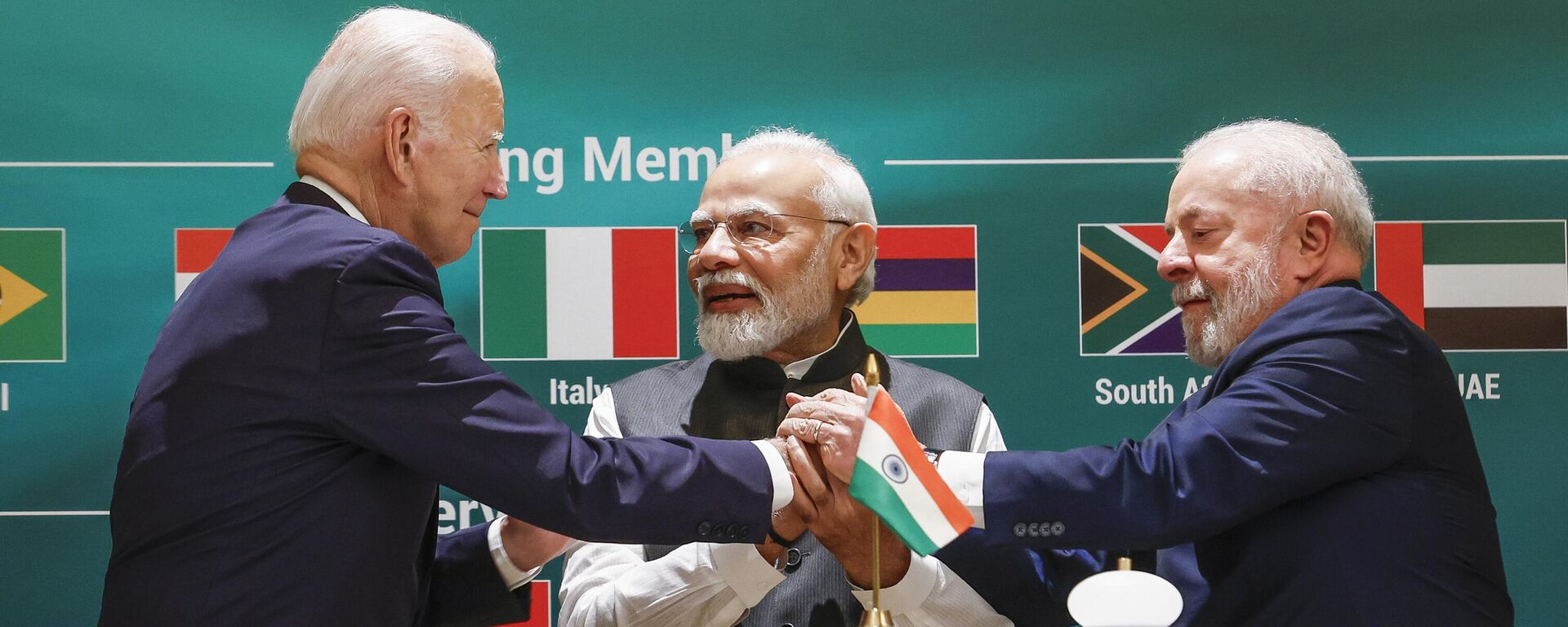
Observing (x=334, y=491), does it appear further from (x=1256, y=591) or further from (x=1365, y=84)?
(x=1365, y=84)

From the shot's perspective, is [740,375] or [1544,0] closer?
[740,375]

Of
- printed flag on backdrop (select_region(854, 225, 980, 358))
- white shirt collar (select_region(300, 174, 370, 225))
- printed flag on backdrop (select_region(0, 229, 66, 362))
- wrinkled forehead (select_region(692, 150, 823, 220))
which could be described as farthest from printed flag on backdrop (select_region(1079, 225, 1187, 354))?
printed flag on backdrop (select_region(0, 229, 66, 362))

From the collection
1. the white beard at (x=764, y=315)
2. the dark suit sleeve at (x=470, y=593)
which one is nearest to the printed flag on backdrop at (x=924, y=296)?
the white beard at (x=764, y=315)

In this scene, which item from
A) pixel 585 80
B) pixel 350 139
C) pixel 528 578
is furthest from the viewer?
pixel 585 80

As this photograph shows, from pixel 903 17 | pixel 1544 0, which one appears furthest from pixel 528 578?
pixel 1544 0

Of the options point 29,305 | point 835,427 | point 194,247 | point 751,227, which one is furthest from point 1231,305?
point 29,305

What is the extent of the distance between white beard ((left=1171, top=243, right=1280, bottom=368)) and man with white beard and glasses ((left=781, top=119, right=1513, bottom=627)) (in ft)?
0.56

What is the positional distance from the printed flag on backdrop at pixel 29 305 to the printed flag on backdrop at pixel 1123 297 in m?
2.71

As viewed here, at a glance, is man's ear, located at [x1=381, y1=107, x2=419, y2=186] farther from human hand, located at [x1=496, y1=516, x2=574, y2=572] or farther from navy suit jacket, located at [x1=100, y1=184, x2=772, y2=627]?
human hand, located at [x1=496, y1=516, x2=574, y2=572]

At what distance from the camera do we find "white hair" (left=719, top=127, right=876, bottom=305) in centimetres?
306

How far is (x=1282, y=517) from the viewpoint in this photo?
7.52 feet

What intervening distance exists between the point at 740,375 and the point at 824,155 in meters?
0.57

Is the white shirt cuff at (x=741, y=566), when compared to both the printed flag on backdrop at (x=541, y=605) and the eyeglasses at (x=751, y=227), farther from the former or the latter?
the printed flag on backdrop at (x=541, y=605)

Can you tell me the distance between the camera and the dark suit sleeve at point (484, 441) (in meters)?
1.95
